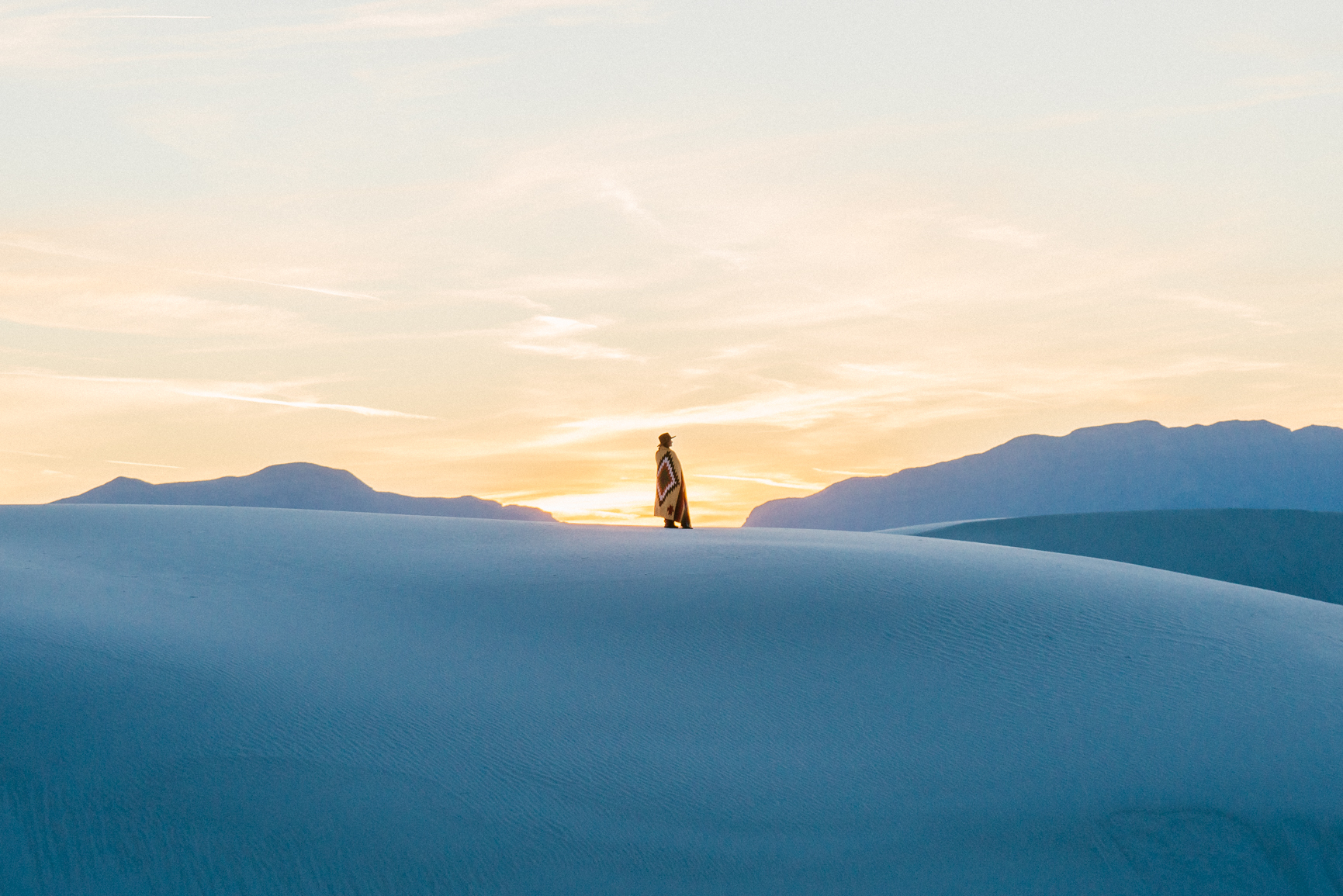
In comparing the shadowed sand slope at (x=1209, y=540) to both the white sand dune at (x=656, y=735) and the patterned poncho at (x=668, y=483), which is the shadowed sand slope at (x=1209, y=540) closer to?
the patterned poncho at (x=668, y=483)

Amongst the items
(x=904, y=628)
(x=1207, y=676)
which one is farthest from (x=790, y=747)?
(x=1207, y=676)

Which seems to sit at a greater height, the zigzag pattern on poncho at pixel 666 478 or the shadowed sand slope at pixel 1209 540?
the zigzag pattern on poncho at pixel 666 478

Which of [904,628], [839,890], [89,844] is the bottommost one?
[839,890]

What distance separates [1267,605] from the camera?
1027 cm

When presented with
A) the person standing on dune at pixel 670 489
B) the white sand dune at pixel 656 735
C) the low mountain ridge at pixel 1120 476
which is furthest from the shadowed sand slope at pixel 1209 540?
the low mountain ridge at pixel 1120 476

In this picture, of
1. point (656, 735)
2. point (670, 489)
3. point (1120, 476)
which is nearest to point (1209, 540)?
point (670, 489)

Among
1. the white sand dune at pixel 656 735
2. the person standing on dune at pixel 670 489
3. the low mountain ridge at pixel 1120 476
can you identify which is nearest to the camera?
the white sand dune at pixel 656 735

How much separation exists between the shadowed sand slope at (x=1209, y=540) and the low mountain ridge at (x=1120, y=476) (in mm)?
131781

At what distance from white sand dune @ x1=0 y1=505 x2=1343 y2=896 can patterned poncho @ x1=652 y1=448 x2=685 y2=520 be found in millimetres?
5291

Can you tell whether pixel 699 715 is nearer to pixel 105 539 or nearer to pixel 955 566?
pixel 955 566

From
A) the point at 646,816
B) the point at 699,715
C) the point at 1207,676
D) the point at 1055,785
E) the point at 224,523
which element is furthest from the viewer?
the point at 224,523

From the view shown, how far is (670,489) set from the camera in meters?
15.1

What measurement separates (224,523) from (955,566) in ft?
25.2

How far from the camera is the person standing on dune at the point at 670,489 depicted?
1497cm
